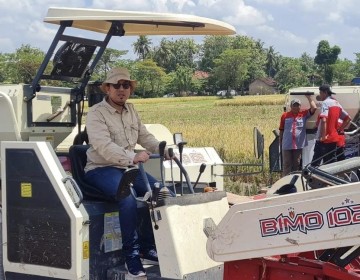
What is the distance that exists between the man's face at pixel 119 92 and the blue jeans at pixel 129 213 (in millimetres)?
506

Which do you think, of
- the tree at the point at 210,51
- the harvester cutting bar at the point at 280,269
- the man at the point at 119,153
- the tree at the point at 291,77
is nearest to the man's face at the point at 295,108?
the man at the point at 119,153

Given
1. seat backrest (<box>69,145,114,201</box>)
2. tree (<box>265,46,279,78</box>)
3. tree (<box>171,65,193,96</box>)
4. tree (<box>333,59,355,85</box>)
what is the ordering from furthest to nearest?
tree (<box>265,46,279,78</box>), tree (<box>333,59,355,85</box>), tree (<box>171,65,193,96</box>), seat backrest (<box>69,145,114,201</box>)

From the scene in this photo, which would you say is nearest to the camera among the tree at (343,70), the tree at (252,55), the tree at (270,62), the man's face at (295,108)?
the man's face at (295,108)

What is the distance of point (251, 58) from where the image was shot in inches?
4574

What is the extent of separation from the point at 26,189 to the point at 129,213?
0.73 m

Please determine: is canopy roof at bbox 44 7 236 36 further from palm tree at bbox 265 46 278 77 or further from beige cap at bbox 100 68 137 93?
palm tree at bbox 265 46 278 77

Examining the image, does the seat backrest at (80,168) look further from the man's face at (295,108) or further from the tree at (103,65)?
the man's face at (295,108)

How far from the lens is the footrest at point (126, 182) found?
3906 millimetres

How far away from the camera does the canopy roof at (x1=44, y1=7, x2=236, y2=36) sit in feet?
13.5

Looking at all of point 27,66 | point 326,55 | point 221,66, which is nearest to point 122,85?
point 27,66

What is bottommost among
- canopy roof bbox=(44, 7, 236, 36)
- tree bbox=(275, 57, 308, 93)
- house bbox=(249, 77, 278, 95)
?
house bbox=(249, 77, 278, 95)

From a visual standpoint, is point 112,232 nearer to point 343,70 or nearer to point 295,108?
point 295,108

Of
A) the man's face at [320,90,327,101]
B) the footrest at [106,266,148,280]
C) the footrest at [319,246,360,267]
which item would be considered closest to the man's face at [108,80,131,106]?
the footrest at [106,266,148,280]

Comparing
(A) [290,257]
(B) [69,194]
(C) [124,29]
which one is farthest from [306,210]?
(C) [124,29]
